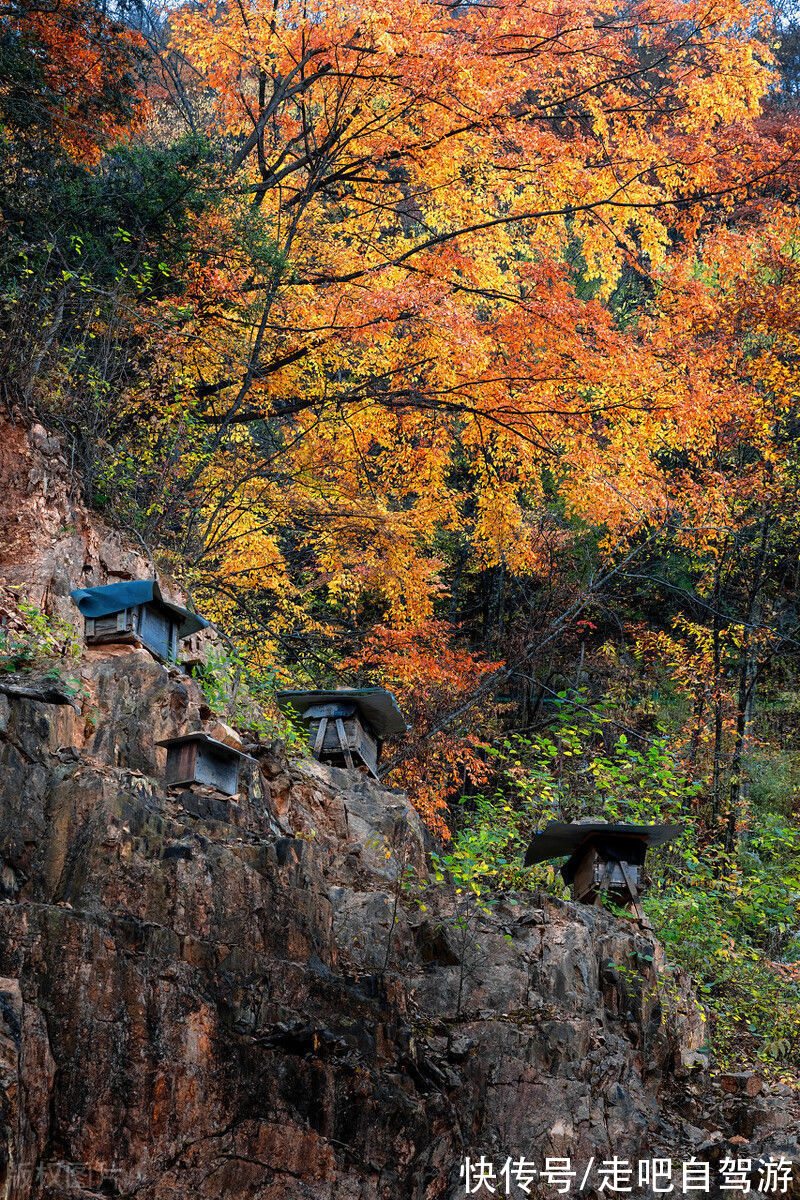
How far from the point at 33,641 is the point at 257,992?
11.5ft

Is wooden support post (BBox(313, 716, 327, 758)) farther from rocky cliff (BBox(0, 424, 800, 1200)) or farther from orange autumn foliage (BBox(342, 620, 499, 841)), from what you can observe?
orange autumn foliage (BBox(342, 620, 499, 841))

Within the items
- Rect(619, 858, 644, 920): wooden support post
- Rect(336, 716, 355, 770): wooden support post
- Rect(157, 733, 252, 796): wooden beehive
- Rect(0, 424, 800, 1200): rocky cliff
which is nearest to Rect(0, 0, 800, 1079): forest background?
Rect(0, 424, 800, 1200): rocky cliff

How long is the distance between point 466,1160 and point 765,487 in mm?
12898

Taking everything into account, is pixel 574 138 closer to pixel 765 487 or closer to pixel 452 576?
pixel 765 487

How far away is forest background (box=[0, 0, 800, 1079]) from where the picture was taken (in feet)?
36.1

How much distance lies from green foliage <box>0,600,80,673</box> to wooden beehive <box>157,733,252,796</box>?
1.23m

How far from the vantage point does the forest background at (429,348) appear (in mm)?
11016

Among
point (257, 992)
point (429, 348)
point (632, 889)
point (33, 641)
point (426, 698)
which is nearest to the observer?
point (257, 992)

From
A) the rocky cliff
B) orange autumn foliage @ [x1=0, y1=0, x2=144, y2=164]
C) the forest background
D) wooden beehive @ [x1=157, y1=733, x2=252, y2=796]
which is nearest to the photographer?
the rocky cliff

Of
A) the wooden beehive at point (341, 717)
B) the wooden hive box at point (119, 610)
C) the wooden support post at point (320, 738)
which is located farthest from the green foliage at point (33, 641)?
the wooden support post at point (320, 738)

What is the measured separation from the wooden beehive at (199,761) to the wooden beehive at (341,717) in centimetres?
365

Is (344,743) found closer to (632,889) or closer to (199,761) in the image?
(632,889)

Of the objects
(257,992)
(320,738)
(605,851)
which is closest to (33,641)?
(257,992)

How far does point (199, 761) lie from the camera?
7.68 meters
